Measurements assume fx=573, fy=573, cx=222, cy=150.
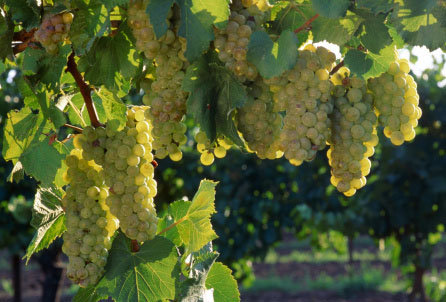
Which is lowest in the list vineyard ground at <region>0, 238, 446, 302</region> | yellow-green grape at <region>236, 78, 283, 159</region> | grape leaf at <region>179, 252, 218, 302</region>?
vineyard ground at <region>0, 238, 446, 302</region>

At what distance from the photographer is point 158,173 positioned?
8.05 meters

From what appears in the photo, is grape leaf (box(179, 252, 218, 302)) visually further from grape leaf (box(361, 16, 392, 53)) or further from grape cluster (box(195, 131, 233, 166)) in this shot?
grape leaf (box(361, 16, 392, 53))

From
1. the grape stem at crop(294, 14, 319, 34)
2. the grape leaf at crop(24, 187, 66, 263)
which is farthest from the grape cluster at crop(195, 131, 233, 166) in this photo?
the grape leaf at crop(24, 187, 66, 263)

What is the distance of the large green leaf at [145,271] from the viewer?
139 centimetres

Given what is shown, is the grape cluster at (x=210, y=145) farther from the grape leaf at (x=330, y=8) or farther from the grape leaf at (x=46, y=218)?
the grape leaf at (x=46, y=218)

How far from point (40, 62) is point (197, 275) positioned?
0.70m

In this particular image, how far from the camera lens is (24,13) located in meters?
1.27

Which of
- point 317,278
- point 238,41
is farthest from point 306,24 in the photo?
point 317,278

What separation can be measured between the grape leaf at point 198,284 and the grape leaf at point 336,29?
746mm

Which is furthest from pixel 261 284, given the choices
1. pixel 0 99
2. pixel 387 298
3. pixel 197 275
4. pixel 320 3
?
pixel 320 3

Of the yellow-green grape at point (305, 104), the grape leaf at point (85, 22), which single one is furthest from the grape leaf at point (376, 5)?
the grape leaf at point (85, 22)

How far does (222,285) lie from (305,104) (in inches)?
30.3

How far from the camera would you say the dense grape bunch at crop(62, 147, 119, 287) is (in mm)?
1346

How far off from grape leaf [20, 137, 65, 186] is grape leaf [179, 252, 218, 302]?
45cm
